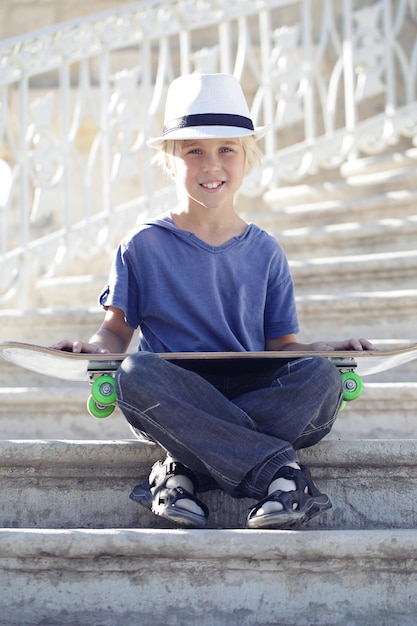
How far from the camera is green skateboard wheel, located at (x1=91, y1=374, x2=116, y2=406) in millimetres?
1954

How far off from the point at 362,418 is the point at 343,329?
0.50 meters

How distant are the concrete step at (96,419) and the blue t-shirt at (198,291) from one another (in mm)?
588

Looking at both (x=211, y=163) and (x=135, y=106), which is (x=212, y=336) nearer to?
(x=211, y=163)

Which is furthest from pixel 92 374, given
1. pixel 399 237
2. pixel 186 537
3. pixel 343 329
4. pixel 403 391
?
pixel 399 237

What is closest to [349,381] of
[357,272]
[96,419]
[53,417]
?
[96,419]

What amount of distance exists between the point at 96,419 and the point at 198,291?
34.4 inches

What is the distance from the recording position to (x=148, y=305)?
2.17m

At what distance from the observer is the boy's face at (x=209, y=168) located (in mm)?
2189

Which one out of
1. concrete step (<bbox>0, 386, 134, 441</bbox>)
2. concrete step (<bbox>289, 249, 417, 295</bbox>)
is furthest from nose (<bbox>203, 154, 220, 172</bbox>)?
concrete step (<bbox>289, 249, 417, 295</bbox>)

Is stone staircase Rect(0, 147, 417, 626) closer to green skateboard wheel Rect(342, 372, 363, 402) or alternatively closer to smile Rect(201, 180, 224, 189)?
green skateboard wheel Rect(342, 372, 363, 402)

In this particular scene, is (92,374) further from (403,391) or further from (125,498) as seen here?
(403,391)

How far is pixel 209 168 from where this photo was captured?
2.18m

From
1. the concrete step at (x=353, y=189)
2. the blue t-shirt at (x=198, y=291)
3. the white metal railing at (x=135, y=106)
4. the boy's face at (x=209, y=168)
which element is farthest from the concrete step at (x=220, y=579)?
the concrete step at (x=353, y=189)

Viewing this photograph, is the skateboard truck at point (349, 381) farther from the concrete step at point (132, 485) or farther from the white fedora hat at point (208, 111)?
the white fedora hat at point (208, 111)
